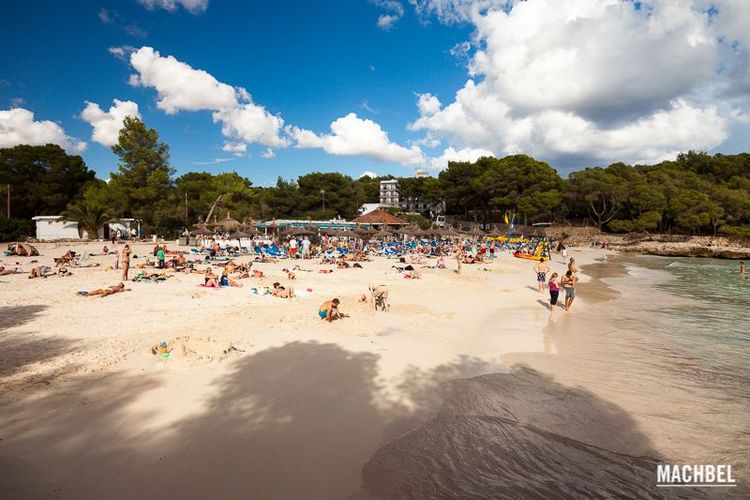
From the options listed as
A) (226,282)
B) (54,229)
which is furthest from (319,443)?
(54,229)

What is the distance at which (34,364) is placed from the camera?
5.10m

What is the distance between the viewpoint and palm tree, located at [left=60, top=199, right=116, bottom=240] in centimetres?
2988

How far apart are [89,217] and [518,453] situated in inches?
1445

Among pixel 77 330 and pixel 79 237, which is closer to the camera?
pixel 77 330

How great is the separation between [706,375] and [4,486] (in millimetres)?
9218

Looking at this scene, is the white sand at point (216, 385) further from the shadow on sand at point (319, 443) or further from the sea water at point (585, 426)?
the sea water at point (585, 426)

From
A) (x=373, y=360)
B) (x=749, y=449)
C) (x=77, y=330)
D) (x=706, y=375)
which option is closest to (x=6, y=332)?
(x=77, y=330)

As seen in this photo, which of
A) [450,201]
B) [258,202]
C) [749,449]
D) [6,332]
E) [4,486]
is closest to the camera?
[4,486]

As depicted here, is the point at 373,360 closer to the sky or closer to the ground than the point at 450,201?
closer to the ground

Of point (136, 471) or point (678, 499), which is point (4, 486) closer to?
point (136, 471)

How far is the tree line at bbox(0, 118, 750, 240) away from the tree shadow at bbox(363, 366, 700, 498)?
3568cm

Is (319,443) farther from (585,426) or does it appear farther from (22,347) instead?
(22,347)

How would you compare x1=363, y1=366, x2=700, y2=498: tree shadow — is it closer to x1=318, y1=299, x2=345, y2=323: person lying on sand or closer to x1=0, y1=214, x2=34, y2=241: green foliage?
x1=318, y1=299, x2=345, y2=323: person lying on sand

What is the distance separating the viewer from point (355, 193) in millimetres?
58625
